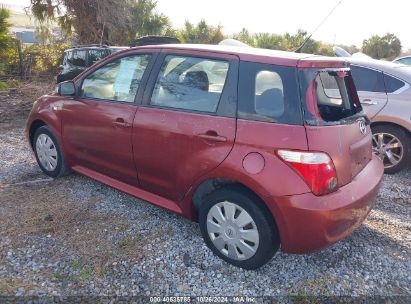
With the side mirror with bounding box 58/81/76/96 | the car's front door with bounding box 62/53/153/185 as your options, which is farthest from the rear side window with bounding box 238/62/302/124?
the side mirror with bounding box 58/81/76/96

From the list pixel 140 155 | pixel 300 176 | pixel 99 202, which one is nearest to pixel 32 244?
pixel 99 202

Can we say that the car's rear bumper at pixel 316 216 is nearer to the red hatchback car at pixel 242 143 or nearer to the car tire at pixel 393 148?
the red hatchback car at pixel 242 143

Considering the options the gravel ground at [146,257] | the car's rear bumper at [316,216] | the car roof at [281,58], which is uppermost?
the car roof at [281,58]

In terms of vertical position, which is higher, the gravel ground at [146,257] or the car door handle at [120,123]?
the car door handle at [120,123]

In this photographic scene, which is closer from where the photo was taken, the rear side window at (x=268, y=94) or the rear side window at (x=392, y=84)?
the rear side window at (x=268, y=94)

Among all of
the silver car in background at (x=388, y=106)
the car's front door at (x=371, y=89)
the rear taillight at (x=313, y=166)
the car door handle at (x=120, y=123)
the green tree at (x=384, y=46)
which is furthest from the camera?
the green tree at (x=384, y=46)

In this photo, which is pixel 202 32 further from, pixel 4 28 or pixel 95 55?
pixel 95 55

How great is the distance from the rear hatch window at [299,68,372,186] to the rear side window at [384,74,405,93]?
2312 mm

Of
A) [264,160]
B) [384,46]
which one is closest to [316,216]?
[264,160]

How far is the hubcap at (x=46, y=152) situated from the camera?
4488mm

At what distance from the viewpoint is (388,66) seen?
17.6 ft

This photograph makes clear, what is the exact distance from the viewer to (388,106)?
521 cm

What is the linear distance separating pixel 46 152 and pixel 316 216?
11.2ft

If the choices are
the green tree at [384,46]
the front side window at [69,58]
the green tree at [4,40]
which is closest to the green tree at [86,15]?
the green tree at [4,40]
